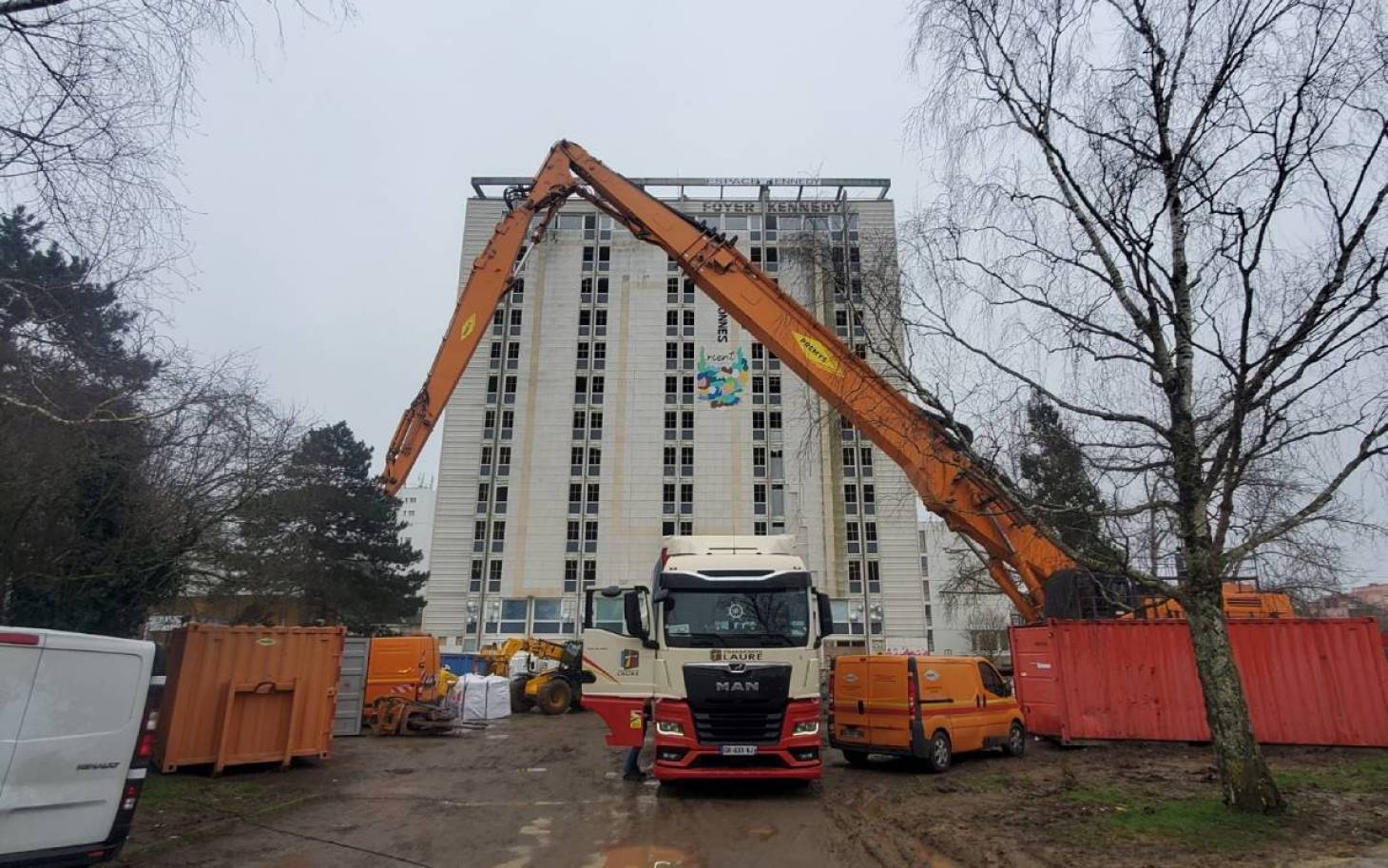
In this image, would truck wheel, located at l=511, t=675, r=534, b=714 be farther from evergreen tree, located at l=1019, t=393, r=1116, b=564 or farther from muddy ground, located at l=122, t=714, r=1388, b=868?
evergreen tree, located at l=1019, t=393, r=1116, b=564

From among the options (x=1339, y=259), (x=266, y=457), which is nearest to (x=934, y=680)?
(x=1339, y=259)

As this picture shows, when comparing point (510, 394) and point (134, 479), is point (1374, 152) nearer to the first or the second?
point (134, 479)

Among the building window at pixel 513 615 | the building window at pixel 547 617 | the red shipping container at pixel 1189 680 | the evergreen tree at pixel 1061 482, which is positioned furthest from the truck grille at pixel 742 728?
the building window at pixel 513 615

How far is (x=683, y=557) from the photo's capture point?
11.9 metres

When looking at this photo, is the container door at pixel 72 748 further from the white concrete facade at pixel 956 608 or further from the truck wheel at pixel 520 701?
the truck wheel at pixel 520 701

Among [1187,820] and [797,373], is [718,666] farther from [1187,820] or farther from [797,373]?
[797,373]

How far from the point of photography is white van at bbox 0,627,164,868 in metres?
5.55

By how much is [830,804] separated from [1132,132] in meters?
8.93

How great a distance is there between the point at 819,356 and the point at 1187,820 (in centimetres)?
868

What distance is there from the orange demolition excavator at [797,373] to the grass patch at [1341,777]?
9.58 feet

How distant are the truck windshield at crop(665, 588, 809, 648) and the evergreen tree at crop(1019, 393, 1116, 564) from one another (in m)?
3.62

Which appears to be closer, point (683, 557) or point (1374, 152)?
point (1374, 152)

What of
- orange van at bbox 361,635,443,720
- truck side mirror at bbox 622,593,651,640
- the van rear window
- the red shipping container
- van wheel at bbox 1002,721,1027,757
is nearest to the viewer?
the van rear window

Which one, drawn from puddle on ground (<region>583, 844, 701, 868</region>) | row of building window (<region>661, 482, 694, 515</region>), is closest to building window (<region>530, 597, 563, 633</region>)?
row of building window (<region>661, 482, 694, 515</region>)
